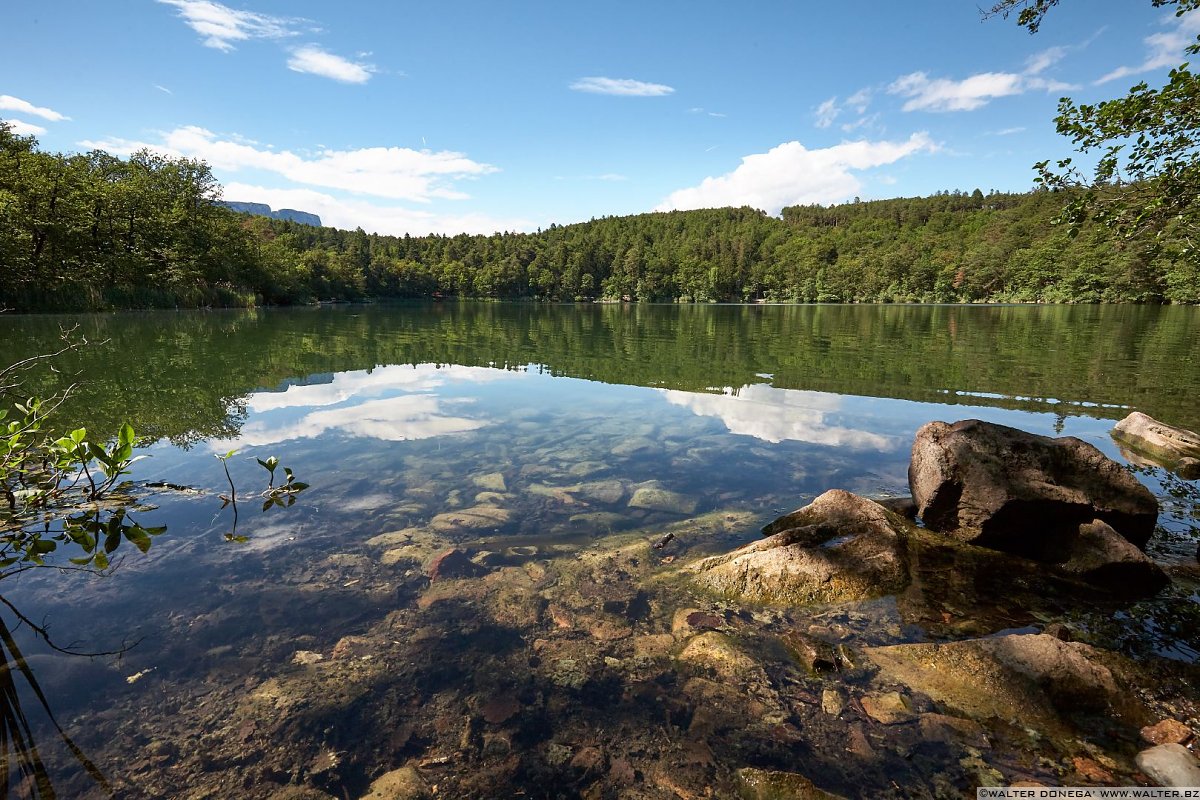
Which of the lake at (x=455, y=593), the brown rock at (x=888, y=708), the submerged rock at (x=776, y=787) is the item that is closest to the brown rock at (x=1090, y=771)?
the lake at (x=455, y=593)

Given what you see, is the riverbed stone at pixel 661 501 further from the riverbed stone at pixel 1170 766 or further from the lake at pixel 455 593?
the riverbed stone at pixel 1170 766

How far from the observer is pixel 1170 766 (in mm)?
3525

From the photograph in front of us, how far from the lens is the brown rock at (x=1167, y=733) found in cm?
394

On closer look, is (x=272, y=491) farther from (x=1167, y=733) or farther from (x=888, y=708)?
(x=1167, y=733)

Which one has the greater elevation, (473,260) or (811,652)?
(473,260)

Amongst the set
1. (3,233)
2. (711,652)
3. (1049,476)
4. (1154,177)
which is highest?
(3,233)

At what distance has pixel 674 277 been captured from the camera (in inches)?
7195

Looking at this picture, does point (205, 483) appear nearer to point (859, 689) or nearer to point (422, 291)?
point (859, 689)

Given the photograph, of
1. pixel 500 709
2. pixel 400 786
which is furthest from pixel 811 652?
pixel 400 786

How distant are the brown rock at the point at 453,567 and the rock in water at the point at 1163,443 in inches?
545

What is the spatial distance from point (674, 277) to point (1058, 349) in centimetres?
15925

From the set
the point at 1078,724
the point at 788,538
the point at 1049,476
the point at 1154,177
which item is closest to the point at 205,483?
the point at 788,538

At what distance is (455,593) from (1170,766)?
6.24m

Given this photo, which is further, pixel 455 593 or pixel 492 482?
pixel 492 482
